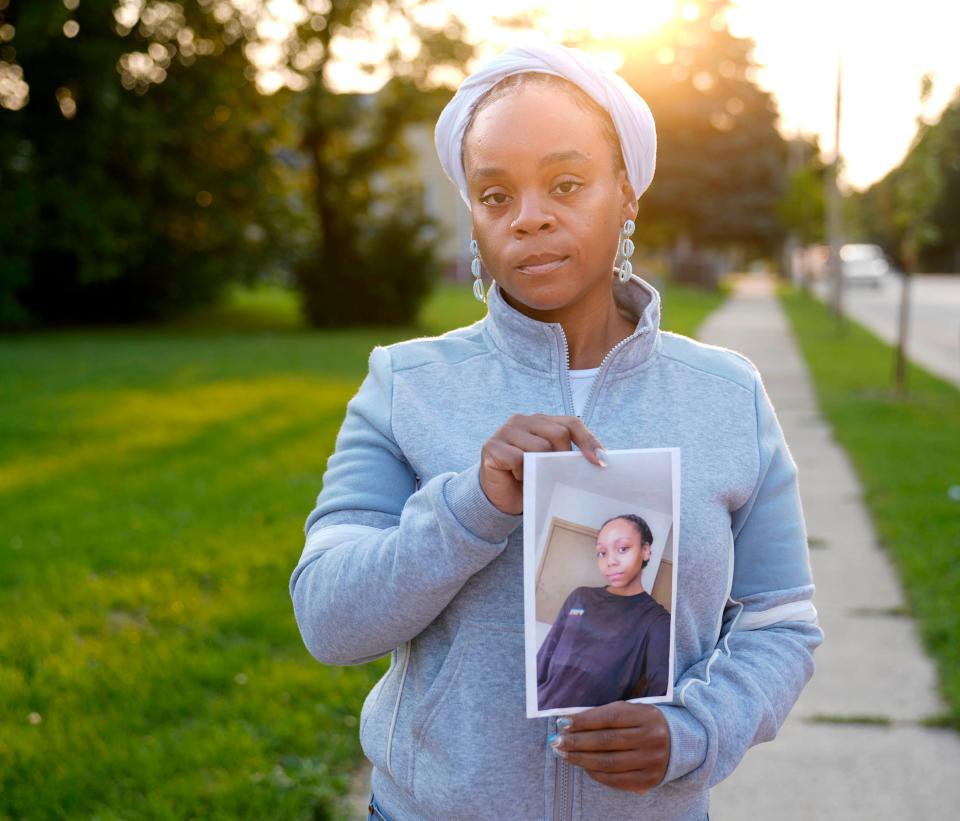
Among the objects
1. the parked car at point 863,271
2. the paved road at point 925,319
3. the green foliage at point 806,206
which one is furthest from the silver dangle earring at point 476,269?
the parked car at point 863,271

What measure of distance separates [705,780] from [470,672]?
358mm

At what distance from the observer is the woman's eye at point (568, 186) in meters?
1.64

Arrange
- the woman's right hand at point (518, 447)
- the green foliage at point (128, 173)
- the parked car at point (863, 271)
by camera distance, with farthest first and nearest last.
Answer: the parked car at point (863, 271) → the green foliage at point (128, 173) → the woman's right hand at point (518, 447)

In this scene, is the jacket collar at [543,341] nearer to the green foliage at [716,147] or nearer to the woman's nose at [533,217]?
the woman's nose at [533,217]

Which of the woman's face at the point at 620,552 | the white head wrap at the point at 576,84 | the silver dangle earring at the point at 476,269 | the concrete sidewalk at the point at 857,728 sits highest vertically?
the white head wrap at the point at 576,84

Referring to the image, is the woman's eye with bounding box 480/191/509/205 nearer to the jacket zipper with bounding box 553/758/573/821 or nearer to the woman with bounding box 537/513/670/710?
the woman with bounding box 537/513/670/710

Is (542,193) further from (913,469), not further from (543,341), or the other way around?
(913,469)

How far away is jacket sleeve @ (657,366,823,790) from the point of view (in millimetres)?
1604

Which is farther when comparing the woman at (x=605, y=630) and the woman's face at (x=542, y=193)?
the woman's face at (x=542, y=193)

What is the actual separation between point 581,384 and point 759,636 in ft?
1.51

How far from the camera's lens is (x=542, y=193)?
164 cm

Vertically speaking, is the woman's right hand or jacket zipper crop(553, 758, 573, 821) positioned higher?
the woman's right hand

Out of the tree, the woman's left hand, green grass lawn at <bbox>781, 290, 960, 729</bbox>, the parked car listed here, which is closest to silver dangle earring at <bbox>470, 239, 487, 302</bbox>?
the woman's left hand

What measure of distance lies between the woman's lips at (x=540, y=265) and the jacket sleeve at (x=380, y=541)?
0.26 metres
